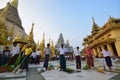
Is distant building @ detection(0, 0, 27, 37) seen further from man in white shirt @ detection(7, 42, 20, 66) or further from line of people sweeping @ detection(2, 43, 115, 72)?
man in white shirt @ detection(7, 42, 20, 66)

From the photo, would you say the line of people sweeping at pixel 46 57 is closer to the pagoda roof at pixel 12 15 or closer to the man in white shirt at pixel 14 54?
the man in white shirt at pixel 14 54

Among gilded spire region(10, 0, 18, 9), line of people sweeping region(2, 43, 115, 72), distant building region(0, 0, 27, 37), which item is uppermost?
gilded spire region(10, 0, 18, 9)

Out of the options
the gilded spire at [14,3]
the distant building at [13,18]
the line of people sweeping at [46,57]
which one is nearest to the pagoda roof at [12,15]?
the distant building at [13,18]

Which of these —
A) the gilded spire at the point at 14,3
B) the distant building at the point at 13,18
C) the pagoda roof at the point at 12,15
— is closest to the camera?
the distant building at the point at 13,18

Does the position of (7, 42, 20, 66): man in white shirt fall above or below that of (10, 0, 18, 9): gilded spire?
below

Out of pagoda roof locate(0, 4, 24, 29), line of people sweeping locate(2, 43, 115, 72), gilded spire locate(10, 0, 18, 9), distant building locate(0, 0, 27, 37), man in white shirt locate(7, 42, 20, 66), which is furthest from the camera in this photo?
gilded spire locate(10, 0, 18, 9)

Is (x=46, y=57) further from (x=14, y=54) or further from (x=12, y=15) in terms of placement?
(x=12, y=15)

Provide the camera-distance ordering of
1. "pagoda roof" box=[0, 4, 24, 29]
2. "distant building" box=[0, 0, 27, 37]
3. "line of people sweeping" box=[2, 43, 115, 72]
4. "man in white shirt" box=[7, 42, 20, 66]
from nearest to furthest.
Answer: "line of people sweeping" box=[2, 43, 115, 72]
"man in white shirt" box=[7, 42, 20, 66]
"distant building" box=[0, 0, 27, 37]
"pagoda roof" box=[0, 4, 24, 29]

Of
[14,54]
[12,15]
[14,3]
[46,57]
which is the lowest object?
[46,57]

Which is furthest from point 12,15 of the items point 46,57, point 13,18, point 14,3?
point 46,57

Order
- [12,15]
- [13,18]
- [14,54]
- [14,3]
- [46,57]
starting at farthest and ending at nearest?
[14,3] < [12,15] < [13,18] < [46,57] < [14,54]

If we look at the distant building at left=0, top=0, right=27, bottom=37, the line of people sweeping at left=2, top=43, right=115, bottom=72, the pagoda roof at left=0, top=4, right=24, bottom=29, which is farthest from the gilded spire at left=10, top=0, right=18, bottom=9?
the line of people sweeping at left=2, top=43, right=115, bottom=72

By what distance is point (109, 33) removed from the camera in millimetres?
26062

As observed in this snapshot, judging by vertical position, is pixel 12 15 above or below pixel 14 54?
above
